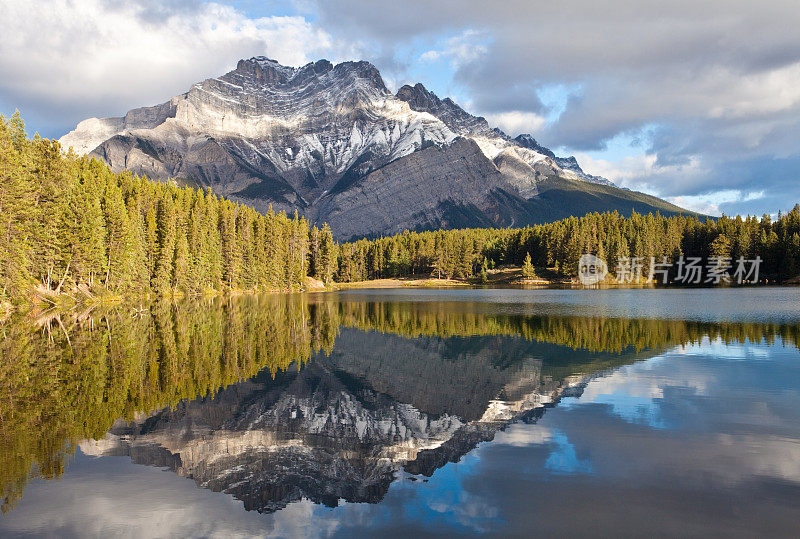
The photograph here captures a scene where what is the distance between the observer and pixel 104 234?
69562mm

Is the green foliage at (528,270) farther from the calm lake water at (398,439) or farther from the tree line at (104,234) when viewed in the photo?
the calm lake water at (398,439)

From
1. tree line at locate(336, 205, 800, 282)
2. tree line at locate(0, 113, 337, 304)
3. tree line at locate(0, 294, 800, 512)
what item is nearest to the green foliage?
tree line at locate(336, 205, 800, 282)

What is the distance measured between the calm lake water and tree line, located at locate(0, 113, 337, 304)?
22160 mm

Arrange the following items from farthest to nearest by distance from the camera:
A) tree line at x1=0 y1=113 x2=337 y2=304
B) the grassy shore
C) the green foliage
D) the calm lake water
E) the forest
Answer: the grassy shore
the green foliage
the forest
tree line at x1=0 y1=113 x2=337 y2=304
the calm lake water

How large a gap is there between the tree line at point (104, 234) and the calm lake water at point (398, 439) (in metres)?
22.2

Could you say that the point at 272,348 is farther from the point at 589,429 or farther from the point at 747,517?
the point at 747,517

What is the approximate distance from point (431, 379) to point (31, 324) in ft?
123

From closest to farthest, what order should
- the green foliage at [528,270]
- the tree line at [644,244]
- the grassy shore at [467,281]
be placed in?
1. the tree line at [644,244]
2. the green foliage at [528,270]
3. the grassy shore at [467,281]

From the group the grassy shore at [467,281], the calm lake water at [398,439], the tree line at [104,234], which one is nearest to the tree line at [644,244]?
the grassy shore at [467,281]

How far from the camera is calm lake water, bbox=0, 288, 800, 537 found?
438 inches

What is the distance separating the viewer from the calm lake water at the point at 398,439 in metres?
11.1

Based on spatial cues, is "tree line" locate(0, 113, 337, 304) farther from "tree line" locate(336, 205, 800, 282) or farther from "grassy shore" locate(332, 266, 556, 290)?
"tree line" locate(336, 205, 800, 282)

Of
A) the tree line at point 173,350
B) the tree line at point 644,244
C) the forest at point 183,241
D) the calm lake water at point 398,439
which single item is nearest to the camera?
the calm lake water at point 398,439

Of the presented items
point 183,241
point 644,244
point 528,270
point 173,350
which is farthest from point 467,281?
point 173,350
